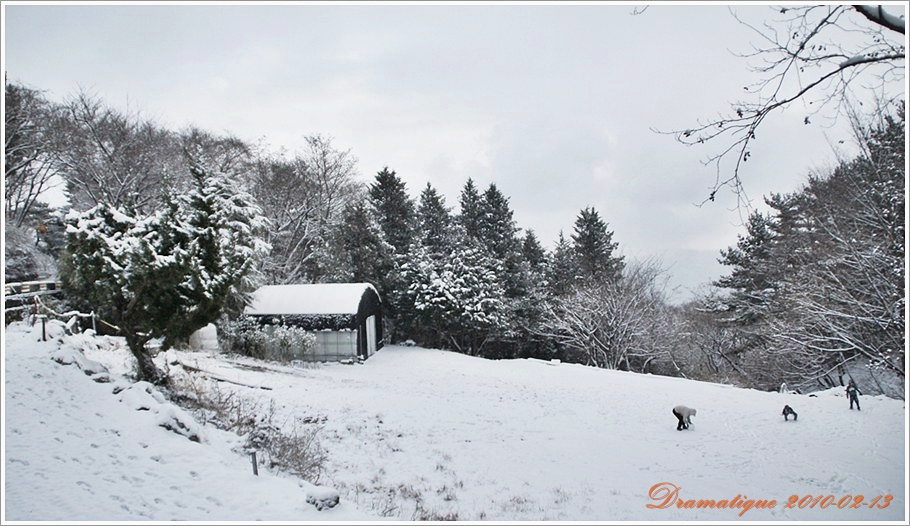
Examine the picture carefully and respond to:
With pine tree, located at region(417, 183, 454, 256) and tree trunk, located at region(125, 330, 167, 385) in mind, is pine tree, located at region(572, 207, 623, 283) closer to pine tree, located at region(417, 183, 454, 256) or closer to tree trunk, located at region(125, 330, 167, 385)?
pine tree, located at region(417, 183, 454, 256)

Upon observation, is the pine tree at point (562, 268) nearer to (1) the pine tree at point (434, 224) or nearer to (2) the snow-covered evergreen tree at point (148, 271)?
(1) the pine tree at point (434, 224)

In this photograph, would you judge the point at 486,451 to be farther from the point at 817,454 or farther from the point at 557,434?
the point at 817,454

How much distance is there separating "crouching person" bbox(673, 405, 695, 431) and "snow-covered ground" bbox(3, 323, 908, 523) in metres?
0.21

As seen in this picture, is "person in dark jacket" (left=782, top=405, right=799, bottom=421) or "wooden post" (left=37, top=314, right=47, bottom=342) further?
"person in dark jacket" (left=782, top=405, right=799, bottom=421)

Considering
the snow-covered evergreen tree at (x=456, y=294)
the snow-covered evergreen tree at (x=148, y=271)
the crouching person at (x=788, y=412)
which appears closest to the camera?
the snow-covered evergreen tree at (x=148, y=271)

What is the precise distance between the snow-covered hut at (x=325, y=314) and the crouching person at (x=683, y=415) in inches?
572

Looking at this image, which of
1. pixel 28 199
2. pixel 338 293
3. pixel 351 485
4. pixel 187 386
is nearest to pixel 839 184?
pixel 351 485

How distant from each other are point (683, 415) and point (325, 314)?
1589cm

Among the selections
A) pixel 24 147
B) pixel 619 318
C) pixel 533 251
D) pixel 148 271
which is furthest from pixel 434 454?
pixel 533 251

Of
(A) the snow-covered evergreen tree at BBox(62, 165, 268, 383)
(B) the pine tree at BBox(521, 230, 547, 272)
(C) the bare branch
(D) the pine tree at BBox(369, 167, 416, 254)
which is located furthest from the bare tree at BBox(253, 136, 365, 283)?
(C) the bare branch

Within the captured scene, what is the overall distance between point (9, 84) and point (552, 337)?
3019 centimetres

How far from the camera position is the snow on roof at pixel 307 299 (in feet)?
72.7

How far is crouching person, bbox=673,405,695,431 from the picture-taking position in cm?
1130

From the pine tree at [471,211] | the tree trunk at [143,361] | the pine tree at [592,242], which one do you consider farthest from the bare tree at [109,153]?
the pine tree at [592,242]
